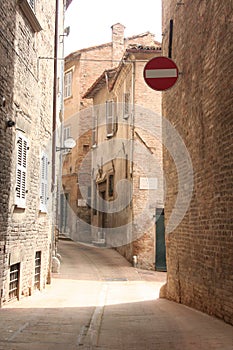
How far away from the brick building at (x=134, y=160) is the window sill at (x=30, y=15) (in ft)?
24.4

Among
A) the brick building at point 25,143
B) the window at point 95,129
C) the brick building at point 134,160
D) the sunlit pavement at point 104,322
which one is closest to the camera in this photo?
the sunlit pavement at point 104,322

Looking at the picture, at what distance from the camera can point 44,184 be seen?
11711 mm

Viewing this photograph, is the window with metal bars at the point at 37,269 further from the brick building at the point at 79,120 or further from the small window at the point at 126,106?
the brick building at the point at 79,120

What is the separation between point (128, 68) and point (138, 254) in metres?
7.36

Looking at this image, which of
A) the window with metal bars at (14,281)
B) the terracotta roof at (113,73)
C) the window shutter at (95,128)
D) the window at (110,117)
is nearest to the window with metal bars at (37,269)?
the window with metal bars at (14,281)

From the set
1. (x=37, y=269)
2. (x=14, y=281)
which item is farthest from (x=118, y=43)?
(x=14, y=281)

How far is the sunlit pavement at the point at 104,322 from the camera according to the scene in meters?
5.53

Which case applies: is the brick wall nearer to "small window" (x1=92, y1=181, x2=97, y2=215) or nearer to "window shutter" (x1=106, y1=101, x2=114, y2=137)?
"window shutter" (x1=106, y1=101, x2=114, y2=137)

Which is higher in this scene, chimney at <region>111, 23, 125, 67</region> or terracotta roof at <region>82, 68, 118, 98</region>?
chimney at <region>111, 23, 125, 67</region>

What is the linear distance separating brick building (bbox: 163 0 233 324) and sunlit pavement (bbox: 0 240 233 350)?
56 centimetres

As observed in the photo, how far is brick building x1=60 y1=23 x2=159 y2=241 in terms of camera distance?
2623 centimetres

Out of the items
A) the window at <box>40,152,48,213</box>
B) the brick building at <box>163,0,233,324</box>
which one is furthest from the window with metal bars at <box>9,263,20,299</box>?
the brick building at <box>163,0,233,324</box>

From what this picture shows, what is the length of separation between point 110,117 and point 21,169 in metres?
13.5

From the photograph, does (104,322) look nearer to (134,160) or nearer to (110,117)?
(134,160)
